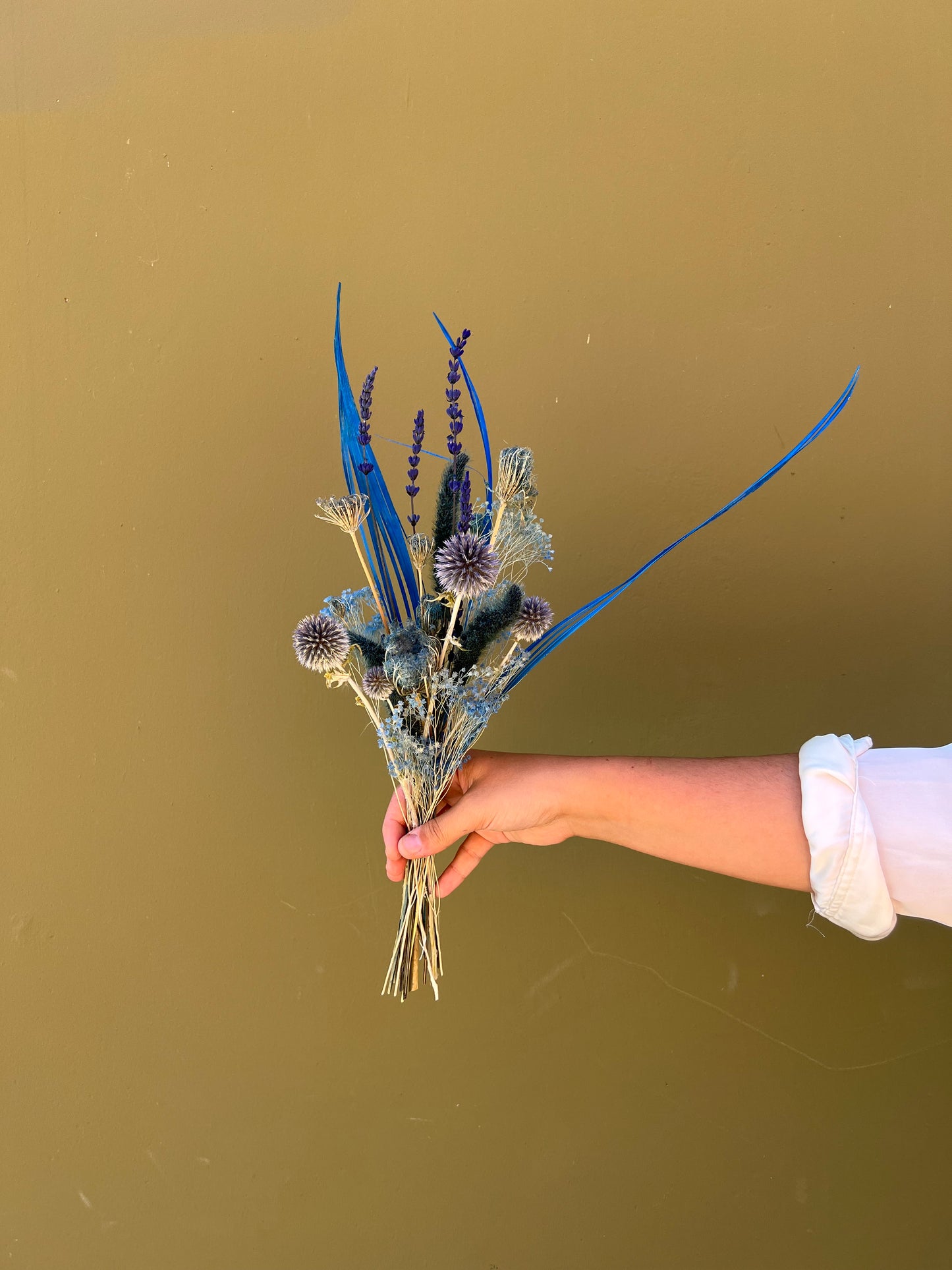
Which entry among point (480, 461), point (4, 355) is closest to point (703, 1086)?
point (480, 461)

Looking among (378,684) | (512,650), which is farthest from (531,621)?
(378,684)

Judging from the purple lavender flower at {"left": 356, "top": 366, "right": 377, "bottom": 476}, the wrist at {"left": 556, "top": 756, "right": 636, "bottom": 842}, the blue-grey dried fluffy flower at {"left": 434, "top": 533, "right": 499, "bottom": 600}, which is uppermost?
the purple lavender flower at {"left": 356, "top": 366, "right": 377, "bottom": 476}

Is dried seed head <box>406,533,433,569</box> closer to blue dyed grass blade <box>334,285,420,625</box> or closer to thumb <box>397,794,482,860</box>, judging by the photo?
blue dyed grass blade <box>334,285,420,625</box>

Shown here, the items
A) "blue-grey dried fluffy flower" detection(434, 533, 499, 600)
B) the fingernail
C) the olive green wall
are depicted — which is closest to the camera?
"blue-grey dried fluffy flower" detection(434, 533, 499, 600)

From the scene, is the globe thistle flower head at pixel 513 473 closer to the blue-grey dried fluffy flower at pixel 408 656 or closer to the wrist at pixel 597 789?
the blue-grey dried fluffy flower at pixel 408 656

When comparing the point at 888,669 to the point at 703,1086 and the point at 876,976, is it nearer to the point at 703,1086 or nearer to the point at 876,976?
the point at 876,976

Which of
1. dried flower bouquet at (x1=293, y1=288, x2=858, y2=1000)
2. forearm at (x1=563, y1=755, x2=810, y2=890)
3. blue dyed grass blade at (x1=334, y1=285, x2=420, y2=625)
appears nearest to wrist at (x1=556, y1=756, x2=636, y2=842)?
forearm at (x1=563, y1=755, x2=810, y2=890)

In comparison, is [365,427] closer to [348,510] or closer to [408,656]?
[348,510]

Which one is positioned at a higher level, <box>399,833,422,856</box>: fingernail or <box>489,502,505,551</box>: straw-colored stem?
<box>489,502,505,551</box>: straw-colored stem
